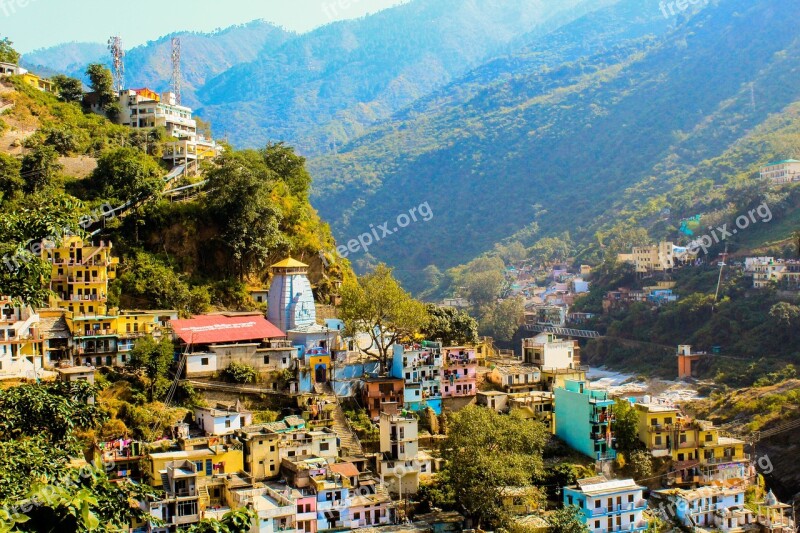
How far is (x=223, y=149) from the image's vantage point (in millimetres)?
49094

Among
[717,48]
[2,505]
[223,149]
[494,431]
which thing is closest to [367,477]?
[494,431]

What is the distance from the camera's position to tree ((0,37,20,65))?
51.9 meters

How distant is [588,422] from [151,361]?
15399mm

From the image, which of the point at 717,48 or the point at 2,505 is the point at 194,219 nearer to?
the point at 2,505

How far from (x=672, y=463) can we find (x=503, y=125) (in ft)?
393

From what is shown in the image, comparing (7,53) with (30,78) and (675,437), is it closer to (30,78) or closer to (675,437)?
(30,78)

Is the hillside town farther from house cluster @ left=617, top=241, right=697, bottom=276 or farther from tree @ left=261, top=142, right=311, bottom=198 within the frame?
house cluster @ left=617, top=241, right=697, bottom=276

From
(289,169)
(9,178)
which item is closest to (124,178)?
(9,178)

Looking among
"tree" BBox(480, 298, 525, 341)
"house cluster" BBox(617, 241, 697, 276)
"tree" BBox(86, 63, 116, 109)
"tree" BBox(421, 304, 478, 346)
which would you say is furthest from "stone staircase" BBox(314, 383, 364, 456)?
"house cluster" BBox(617, 241, 697, 276)

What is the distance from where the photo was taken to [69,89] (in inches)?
1978

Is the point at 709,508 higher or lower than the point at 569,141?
lower

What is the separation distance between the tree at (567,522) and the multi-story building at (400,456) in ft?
15.6

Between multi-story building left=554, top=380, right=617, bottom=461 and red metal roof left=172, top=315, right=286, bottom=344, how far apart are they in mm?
10914

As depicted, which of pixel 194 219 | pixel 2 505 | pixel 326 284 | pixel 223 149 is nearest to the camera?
pixel 2 505
